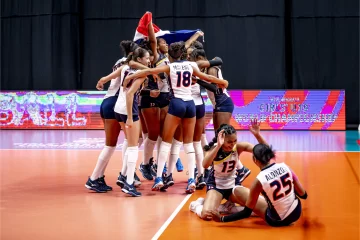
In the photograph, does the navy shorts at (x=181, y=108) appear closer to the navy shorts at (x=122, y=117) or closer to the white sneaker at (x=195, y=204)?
the navy shorts at (x=122, y=117)

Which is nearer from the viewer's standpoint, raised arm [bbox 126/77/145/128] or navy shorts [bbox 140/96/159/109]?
raised arm [bbox 126/77/145/128]

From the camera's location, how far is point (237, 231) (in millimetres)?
5520

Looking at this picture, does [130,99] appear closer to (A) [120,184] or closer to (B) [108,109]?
(B) [108,109]

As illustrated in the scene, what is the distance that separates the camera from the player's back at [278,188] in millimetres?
5402

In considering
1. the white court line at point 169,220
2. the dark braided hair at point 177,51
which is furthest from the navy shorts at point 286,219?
the dark braided hair at point 177,51

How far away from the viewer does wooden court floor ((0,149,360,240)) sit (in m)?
5.47

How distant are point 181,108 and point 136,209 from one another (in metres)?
1.42

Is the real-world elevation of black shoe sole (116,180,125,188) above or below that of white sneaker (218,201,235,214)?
above

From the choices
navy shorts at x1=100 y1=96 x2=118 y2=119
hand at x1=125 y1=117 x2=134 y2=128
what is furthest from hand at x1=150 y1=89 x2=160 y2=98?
hand at x1=125 y1=117 x2=134 y2=128

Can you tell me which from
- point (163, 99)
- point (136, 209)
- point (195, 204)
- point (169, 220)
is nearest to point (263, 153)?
point (195, 204)

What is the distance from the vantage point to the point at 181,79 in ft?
23.5

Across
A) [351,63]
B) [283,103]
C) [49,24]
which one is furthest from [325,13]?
[49,24]

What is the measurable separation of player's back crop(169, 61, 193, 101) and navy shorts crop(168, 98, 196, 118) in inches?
2.6

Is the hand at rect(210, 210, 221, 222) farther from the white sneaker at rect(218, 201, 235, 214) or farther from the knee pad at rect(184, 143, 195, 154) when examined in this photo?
the knee pad at rect(184, 143, 195, 154)
